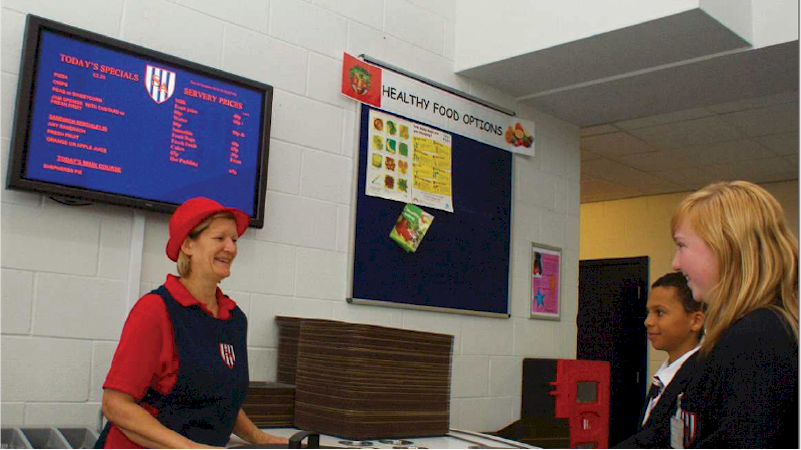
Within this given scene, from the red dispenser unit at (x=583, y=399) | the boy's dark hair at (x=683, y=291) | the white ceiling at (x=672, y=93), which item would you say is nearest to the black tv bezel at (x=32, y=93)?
the white ceiling at (x=672, y=93)

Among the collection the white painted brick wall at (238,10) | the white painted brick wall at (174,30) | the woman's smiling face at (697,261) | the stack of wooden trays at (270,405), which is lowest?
the stack of wooden trays at (270,405)

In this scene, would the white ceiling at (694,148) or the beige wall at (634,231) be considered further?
the beige wall at (634,231)

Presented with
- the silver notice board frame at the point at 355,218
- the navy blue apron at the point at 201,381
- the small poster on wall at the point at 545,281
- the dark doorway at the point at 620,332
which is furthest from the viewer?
the dark doorway at the point at 620,332

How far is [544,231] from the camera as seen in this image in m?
4.06

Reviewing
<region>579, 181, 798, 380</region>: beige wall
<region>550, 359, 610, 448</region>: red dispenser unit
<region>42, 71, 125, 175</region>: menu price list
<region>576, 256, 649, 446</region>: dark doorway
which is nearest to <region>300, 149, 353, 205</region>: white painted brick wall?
<region>42, 71, 125, 175</region>: menu price list

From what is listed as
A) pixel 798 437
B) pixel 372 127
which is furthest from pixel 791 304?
pixel 372 127

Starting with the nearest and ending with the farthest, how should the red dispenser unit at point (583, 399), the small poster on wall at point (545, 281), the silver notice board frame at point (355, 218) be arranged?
the silver notice board frame at point (355, 218)
the red dispenser unit at point (583, 399)
the small poster on wall at point (545, 281)

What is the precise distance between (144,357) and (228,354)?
27cm

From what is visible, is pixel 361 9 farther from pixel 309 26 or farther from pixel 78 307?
pixel 78 307

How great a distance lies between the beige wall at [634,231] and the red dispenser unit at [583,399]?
3047 mm

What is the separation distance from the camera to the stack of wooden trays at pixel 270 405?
2.49 meters

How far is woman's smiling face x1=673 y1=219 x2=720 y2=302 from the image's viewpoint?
1335 mm

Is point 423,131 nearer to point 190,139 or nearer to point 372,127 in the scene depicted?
point 372,127

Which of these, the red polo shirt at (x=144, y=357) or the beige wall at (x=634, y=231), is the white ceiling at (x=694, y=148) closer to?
the beige wall at (x=634, y=231)
